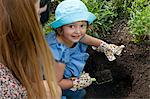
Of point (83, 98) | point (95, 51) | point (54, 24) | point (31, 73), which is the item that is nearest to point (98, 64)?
point (95, 51)

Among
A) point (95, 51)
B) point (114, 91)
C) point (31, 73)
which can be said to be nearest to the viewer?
point (31, 73)

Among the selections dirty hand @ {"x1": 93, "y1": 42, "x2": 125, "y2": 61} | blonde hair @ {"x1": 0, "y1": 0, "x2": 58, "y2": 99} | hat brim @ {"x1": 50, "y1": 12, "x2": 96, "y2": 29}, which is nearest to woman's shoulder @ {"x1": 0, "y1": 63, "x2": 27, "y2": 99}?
blonde hair @ {"x1": 0, "y1": 0, "x2": 58, "y2": 99}

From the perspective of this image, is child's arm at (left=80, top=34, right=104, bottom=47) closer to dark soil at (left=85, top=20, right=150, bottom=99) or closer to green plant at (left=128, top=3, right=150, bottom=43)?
dark soil at (left=85, top=20, right=150, bottom=99)

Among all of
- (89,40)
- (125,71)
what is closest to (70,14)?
(89,40)

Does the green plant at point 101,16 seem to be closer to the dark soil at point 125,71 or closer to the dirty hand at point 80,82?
the dark soil at point 125,71

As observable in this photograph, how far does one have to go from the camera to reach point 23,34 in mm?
1727

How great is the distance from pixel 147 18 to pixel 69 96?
1018mm

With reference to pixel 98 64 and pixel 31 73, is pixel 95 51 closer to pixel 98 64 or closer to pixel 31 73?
pixel 98 64

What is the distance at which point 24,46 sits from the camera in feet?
5.82

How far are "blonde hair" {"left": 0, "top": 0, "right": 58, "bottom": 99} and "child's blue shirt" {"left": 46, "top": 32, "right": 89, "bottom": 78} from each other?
1031 mm

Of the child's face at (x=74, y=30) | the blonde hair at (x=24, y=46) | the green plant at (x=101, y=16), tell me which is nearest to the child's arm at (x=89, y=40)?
the child's face at (x=74, y=30)

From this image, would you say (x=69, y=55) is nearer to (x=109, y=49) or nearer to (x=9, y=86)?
(x=109, y=49)

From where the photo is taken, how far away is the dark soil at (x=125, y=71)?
11.0 feet

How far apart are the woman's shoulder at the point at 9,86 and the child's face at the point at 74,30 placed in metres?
1.19
